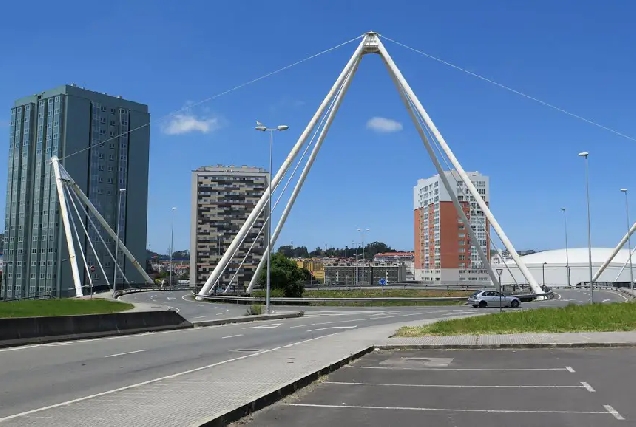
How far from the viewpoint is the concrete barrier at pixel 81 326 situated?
721 inches

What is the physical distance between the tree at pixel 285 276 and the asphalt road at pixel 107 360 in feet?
155

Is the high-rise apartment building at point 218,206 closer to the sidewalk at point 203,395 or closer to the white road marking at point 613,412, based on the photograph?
the sidewalk at point 203,395

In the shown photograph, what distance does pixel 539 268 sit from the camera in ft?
430

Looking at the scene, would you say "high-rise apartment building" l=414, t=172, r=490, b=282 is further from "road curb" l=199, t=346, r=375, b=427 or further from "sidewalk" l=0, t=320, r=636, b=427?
"road curb" l=199, t=346, r=375, b=427

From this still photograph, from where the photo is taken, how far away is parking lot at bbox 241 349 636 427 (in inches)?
320

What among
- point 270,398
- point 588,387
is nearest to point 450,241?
point 588,387

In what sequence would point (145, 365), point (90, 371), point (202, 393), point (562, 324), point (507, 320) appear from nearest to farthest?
point (202, 393) → point (90, 371) → point (145, 365) → point (562, 324) → point (507, 320)

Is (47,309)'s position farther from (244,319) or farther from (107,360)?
(244,319)

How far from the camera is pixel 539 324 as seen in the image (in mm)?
23266

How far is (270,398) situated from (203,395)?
958mm

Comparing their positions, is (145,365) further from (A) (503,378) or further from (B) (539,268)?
(B) (539,268)

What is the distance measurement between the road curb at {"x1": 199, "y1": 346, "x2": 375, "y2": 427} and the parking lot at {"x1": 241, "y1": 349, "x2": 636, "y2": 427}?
14cm

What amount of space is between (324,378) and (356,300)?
132ft

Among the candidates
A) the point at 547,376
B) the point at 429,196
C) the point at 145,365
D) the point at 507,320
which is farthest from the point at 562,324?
the point at 429,196
